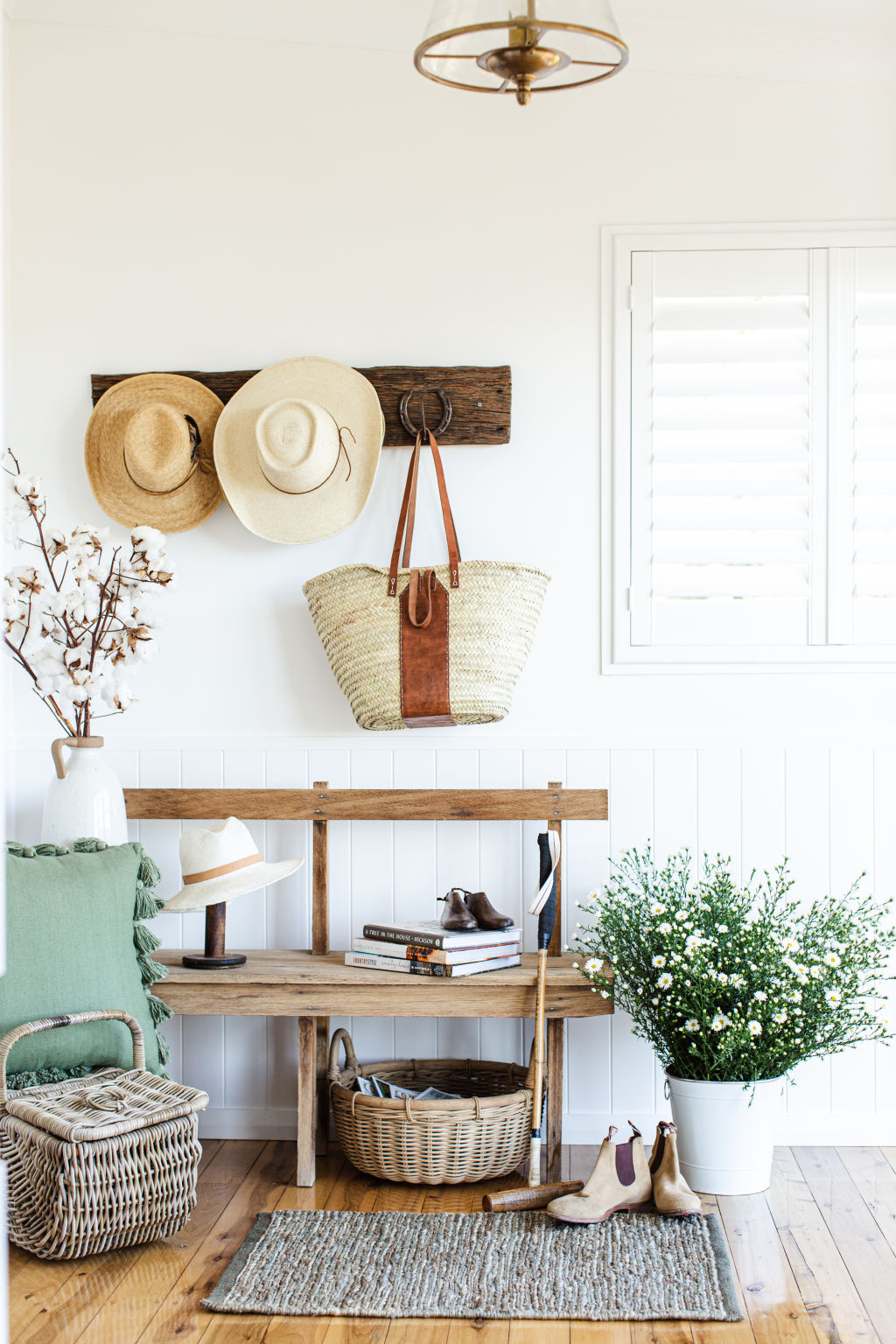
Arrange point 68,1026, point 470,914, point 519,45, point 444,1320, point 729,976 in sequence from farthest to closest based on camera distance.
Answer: point 470,914, point 729,976, point 68,1026, point 444,1320, point 519,45

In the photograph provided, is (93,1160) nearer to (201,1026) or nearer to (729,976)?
(201,1026)

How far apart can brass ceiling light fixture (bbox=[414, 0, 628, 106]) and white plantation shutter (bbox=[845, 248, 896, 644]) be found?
1.34m

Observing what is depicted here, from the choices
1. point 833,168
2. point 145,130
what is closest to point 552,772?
point 833,168

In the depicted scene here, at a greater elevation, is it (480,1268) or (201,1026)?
(201,1026)

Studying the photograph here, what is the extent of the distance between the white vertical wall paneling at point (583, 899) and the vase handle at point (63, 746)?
1.11m

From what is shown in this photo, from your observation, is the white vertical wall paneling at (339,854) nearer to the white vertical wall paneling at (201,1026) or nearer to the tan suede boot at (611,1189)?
the white vertical wall paneling at (201,1026)

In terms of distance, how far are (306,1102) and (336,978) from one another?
283mm

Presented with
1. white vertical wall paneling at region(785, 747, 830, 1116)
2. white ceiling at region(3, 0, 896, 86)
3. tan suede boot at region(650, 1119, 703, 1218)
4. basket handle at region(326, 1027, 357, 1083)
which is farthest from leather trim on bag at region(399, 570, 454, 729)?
white ceiling at region(3, 0, 896, 86)

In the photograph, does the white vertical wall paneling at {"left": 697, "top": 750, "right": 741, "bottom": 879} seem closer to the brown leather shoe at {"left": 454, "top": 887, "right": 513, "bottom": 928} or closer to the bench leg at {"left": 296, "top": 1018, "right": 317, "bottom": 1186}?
the brown leather shoe at {"left": 454, "top": 887, "right": 513, "bottom": 928}

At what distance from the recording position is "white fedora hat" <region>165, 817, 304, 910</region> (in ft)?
8.50

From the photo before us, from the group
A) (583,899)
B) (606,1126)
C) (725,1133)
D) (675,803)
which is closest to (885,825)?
(675,803)

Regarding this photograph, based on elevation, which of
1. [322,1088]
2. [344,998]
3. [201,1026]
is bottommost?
[322,1088]

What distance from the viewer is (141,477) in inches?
112

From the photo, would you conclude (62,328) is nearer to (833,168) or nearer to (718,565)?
(718,565)
